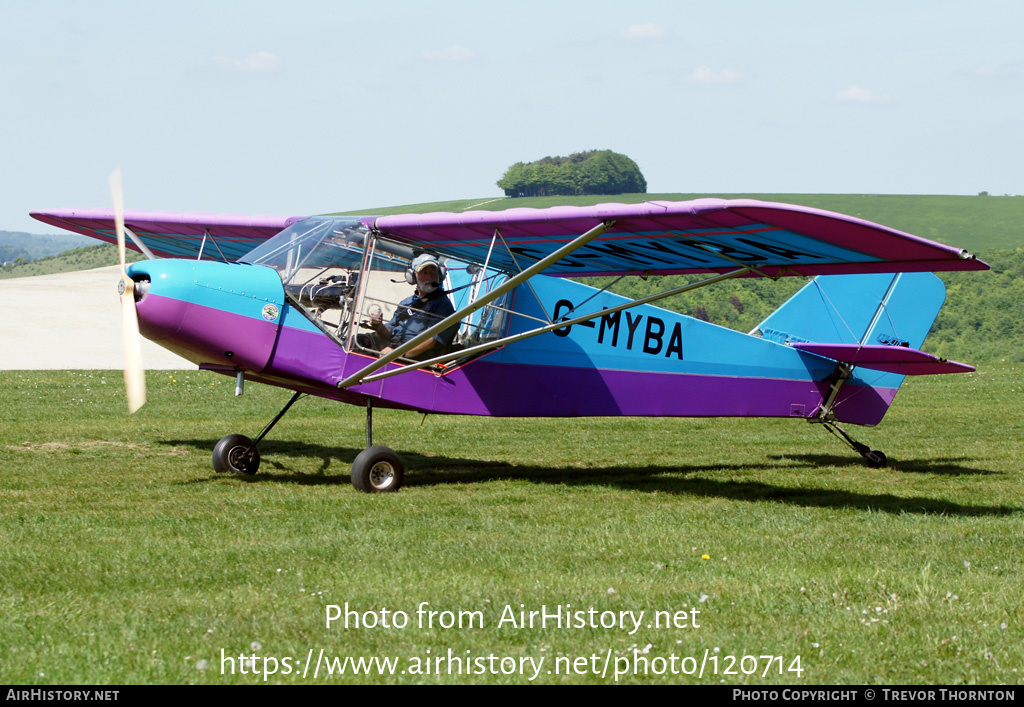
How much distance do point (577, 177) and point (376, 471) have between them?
289 feet

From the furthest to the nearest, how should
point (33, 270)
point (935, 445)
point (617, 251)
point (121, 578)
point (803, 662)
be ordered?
point (33, 270) < point (935, 445) < point (617, 251) < point (121, 578) < point (803, 662)

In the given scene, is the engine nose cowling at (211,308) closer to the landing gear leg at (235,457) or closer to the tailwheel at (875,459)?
the landing gear leg at (235,457)

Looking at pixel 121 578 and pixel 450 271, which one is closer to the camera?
pixel 121 578

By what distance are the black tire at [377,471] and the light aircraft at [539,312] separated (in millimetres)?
21

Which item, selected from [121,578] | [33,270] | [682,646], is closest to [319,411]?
[121,578]

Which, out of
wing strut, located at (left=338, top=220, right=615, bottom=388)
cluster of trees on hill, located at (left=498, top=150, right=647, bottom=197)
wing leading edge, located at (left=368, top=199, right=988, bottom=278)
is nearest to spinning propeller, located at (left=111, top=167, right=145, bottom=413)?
wing strut, located at (left=338, top=220, right=615, bottom=388)

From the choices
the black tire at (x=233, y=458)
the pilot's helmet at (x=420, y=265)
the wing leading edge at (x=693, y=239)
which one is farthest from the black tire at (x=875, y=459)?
the black tire at (x=233, y=458)

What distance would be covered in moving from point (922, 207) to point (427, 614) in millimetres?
75680

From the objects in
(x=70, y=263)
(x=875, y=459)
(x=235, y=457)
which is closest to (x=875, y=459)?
(x=875, y=459)

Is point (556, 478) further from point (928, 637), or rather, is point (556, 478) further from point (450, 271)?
point (928, 637)

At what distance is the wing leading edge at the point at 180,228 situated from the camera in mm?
11938

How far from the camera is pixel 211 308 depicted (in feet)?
29.5

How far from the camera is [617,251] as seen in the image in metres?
A: 10.2

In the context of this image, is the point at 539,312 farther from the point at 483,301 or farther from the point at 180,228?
the point at 180,228
